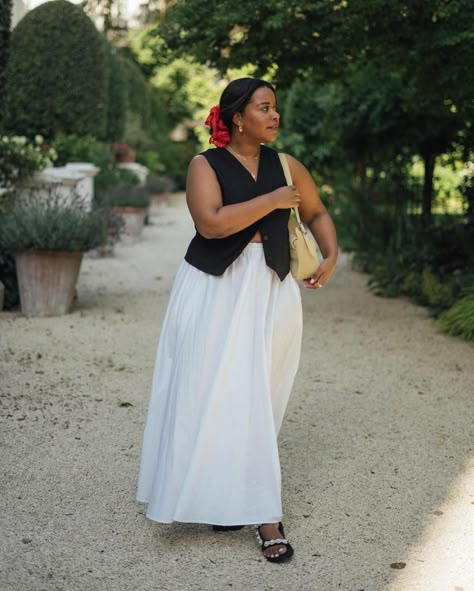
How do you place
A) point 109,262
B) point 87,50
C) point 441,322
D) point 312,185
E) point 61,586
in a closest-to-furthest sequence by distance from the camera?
point 61,586 < point 312,185 < point 441,322 < point 109,262 < point 87,50

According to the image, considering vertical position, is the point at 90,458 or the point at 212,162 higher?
the point at 212,162

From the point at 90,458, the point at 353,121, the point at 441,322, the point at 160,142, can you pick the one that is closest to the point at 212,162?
the point at 90,458

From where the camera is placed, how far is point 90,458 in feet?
15.1

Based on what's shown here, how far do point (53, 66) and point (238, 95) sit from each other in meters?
13.1

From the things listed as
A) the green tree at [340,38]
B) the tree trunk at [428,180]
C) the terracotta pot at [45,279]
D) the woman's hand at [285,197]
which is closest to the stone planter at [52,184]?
the terracotta pot at [45,279]

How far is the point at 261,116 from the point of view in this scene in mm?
3459

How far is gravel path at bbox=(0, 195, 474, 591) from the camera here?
11.1 feet

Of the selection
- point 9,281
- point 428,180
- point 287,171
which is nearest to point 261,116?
point 287,171

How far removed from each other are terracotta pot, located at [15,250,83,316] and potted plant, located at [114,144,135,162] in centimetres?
1379

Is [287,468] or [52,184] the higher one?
[52,184]

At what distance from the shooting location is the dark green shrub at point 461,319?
25.5 feet

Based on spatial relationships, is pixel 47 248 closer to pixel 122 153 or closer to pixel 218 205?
pixel 218 205

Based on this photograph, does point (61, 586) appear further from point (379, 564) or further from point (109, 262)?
point (109, 262)

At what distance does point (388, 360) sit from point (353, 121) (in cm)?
504
